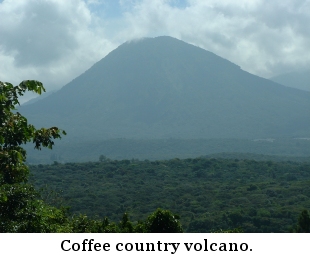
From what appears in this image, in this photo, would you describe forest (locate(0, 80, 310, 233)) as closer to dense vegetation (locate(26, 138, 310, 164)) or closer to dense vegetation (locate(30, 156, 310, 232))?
dense vegetation (locate(30, 156, 310, 232))

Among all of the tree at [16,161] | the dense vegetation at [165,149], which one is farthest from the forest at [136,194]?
the dense vegetation at [165,149]

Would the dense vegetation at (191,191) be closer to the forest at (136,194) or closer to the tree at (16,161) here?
the forest at (136,194)

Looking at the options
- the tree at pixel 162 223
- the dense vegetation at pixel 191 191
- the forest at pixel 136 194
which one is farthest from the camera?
the dense vegetation at pixel 191 191

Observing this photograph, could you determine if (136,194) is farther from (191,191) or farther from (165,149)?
(165,149)

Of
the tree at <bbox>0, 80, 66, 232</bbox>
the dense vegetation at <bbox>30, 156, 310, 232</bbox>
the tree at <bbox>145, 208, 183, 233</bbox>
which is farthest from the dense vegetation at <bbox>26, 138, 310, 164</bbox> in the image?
the tree at <bbox>0, 80, 66, 232</bbox>

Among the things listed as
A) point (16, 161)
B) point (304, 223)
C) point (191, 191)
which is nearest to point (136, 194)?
point (191, 191)

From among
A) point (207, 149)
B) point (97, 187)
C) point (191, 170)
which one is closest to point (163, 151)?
point (207, 149)

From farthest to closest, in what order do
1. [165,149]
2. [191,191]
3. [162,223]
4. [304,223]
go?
[165,149]
[191,191]
[304,223]
[162,223]

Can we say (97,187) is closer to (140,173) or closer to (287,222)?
(140,173)
